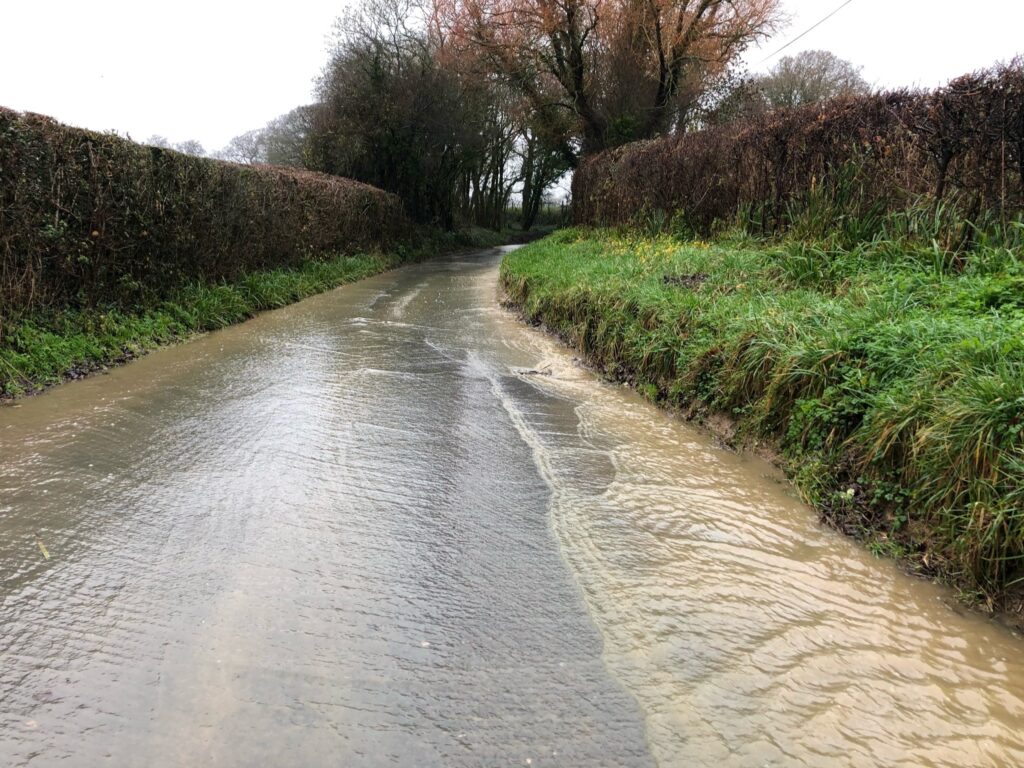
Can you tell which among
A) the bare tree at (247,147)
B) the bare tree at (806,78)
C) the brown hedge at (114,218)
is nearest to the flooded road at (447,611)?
the brown hedge at (114,218)

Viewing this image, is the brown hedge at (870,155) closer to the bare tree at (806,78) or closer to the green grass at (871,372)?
the green grass at (871,372)

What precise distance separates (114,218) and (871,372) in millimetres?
7738

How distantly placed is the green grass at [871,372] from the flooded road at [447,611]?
0.91 ft

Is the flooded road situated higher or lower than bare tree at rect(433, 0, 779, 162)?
lower

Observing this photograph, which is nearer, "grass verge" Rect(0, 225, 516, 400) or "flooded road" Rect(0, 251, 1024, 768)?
"flooded road" Rect(0, 251, 1024, 768)

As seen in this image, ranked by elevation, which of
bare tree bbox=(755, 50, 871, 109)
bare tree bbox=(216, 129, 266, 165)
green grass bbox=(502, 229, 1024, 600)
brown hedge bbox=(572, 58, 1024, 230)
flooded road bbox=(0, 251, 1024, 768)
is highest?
bare tree bbox=(755, 50, 871, 109)

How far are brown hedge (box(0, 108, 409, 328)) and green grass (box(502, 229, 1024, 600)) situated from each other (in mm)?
5519

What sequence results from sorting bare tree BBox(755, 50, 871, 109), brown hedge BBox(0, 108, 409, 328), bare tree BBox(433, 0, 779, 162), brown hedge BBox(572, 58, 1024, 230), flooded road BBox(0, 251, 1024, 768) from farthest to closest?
1. bare tree BBox(755, 50, 871, 109)
2. bare tree BBox(433, 0, 779, 162)
3. brown hedge BBox(0, 108, 409, 328)
4. brown hedge BBox(572, 58, 1024, 230)
5. flooded road BBox(0, 251, 1024, 768)

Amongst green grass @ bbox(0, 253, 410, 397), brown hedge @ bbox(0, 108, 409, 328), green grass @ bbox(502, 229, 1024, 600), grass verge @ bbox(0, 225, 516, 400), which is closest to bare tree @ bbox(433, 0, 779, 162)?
brown hedge @ bbox(0, 108, 409, 328)

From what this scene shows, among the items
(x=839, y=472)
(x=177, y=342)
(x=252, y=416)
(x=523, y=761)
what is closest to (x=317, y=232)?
(x=177, y=342)

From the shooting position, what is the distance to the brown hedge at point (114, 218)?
5.84 m

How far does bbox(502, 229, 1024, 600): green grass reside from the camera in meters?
2.77

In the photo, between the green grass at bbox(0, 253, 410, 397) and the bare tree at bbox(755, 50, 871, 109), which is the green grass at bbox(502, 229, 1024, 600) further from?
the bare tree at bbox(755, 50, 871, 109)

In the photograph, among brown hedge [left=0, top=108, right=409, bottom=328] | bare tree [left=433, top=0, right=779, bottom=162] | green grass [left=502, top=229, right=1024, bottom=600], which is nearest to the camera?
green grass [left=502, top=229, right=1024, bottom=600]
